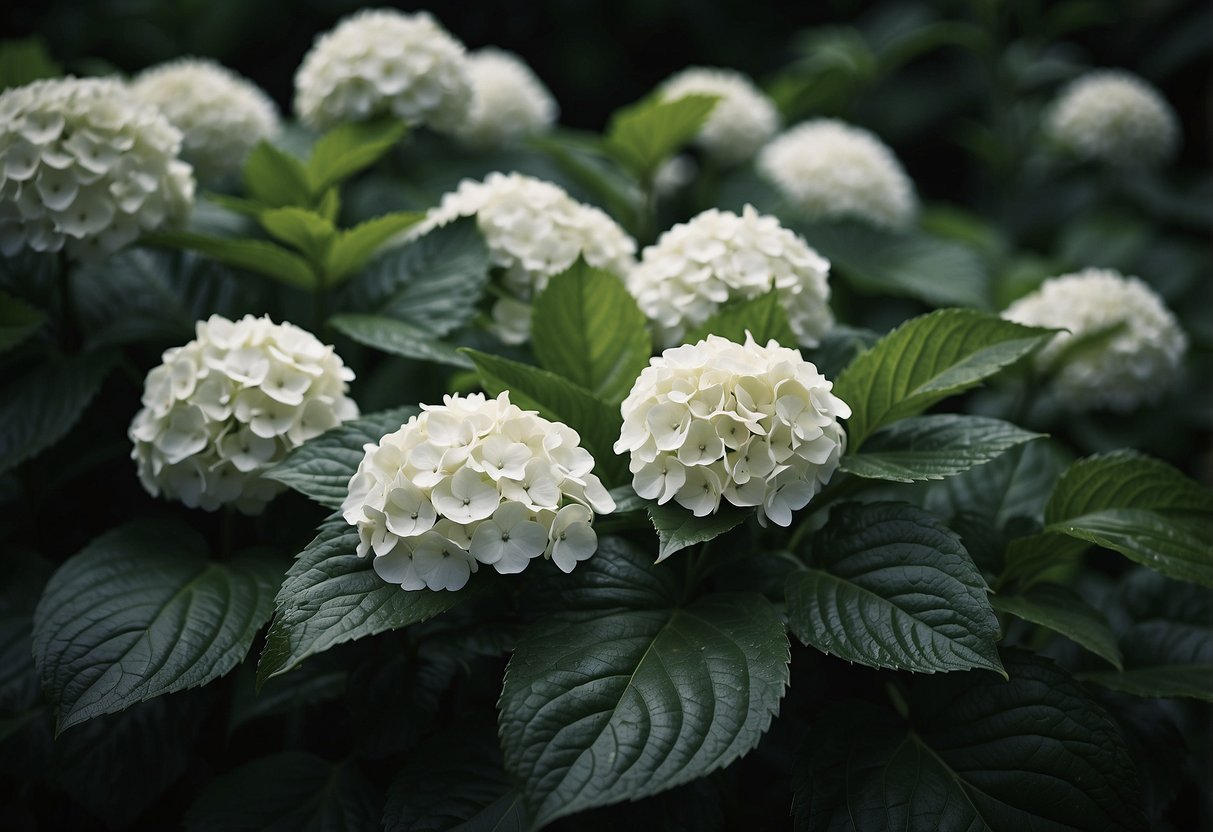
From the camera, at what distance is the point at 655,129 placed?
6.07 ft

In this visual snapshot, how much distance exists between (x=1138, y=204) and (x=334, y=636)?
284 cm

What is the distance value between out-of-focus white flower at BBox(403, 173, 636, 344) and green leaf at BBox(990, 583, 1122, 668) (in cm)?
77

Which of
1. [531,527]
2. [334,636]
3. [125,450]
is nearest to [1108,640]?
[531,527]

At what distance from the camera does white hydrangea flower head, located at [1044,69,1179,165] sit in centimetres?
269

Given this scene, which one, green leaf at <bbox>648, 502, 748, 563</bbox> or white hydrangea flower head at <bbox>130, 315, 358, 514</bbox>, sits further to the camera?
white hydrangea flower head at <bbox>130, 315, 358, 514</bbox>

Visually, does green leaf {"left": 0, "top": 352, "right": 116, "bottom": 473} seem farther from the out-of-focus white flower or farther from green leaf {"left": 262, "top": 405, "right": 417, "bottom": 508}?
the out-of-focus white flower

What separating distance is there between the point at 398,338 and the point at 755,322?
1.70 ft

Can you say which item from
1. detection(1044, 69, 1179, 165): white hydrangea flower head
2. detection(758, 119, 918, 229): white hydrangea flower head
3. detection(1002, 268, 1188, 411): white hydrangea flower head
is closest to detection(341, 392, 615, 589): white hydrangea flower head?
detection(1002, 268, 1188, 411): white hydrangea flower head

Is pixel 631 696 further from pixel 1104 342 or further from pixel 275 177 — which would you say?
pixel 1104 342

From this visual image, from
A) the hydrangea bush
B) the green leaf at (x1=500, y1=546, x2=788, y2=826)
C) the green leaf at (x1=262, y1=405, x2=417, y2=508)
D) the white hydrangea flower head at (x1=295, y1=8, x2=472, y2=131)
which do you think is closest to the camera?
the green leaf at (x1=500, y1=546, x2=788, y2=826)

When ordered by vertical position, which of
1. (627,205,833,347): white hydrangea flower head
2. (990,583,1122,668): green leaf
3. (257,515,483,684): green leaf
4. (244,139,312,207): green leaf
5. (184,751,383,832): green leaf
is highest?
(627,205,833,347): white hydrangea flower head

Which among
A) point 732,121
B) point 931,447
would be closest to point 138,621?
point 931,447

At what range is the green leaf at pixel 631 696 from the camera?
0.93 metres

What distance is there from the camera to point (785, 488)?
1.08 meters
